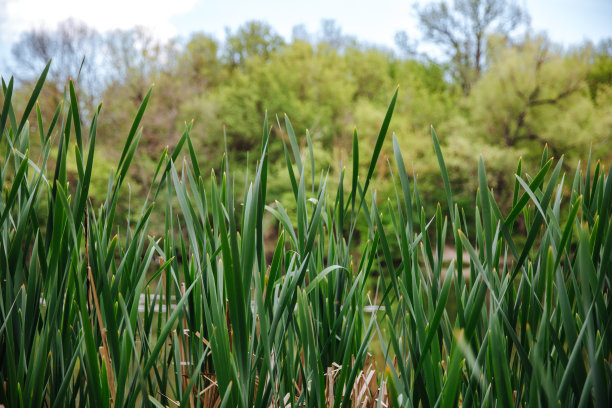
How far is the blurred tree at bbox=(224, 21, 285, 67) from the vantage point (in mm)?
23359

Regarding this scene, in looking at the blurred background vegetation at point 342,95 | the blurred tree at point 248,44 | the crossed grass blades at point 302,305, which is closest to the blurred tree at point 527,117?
the blurred background vegetation at point 342,95

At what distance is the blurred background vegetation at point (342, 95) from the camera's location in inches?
639

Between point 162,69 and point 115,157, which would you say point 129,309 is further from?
point 162,69

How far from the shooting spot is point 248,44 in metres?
23.6

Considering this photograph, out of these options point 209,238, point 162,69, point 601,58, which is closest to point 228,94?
point 162,69

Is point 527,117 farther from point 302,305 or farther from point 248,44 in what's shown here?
point 302,305

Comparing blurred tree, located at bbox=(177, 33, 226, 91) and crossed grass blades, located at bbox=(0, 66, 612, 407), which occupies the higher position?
blurred tree, located at bbox=(177, 33, 226, 91)

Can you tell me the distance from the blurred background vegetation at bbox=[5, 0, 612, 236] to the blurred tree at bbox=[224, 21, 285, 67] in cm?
6

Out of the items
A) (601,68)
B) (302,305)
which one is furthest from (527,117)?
(302,305)

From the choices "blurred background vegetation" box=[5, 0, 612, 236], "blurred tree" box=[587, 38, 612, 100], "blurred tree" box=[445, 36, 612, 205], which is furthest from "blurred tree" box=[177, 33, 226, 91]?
"blurred tree" box=[587, 38, 612, 100]

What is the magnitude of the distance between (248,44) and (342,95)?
6.31m

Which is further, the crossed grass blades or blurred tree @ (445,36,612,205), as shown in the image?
blurred tree @ (445,36,612,205)

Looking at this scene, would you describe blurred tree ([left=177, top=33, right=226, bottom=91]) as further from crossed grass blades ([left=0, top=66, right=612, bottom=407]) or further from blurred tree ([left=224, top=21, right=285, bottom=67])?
crossed grass blades ([left=0, top=66, right=612, bottom=407])

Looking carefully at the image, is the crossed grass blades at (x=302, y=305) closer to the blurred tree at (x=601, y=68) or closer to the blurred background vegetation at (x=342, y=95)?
the blurred background vegetation at (x=342, y=95)
